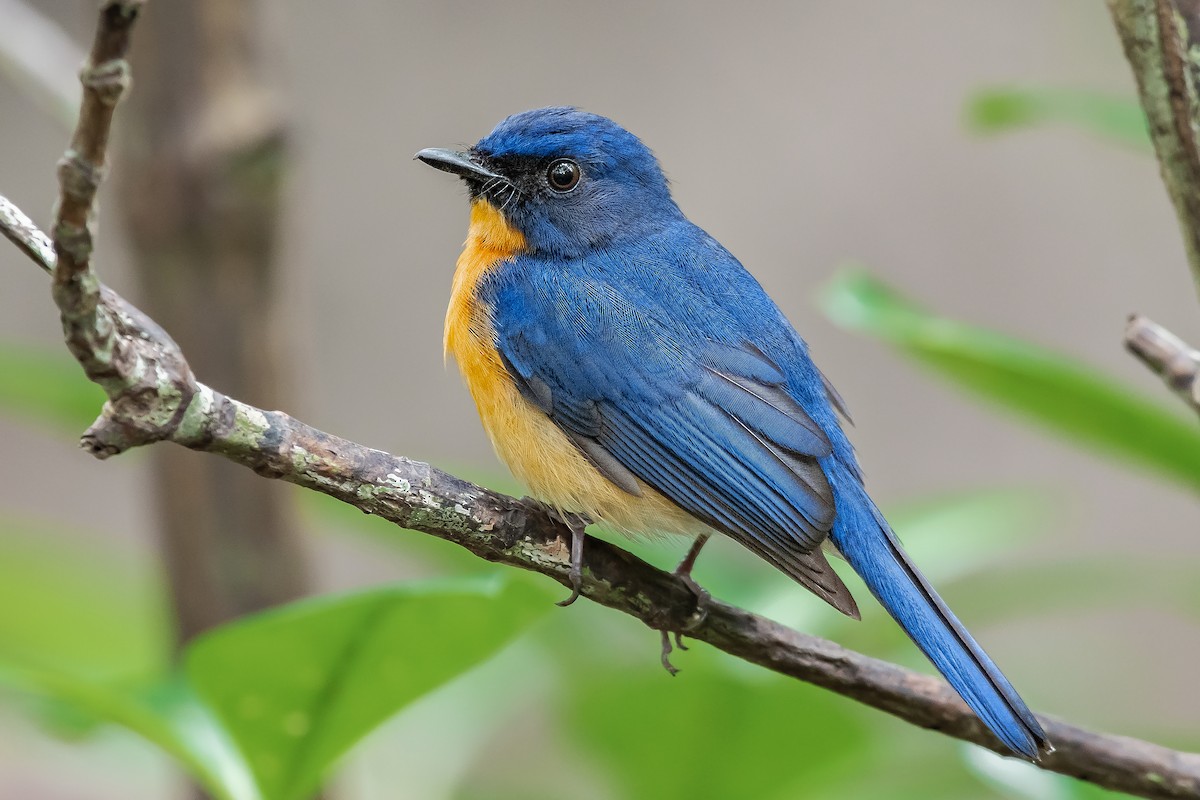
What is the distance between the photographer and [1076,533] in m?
7.36

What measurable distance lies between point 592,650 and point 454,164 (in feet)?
4.43

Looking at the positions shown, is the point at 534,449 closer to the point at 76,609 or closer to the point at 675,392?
the point at 675,392

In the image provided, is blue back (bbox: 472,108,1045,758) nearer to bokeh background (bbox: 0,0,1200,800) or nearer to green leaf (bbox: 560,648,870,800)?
green leaf (bbox: 560,648,870,800)

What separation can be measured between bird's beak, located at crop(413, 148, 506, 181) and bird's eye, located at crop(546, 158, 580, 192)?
13cm

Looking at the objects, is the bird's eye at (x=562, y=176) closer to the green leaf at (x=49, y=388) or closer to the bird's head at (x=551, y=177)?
the bird's head at (x=551, y=177)

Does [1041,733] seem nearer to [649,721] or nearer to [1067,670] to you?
[649,721]

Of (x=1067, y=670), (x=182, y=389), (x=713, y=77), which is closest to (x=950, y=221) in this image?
(x=713, y=77)

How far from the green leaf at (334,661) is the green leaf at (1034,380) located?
1074mm

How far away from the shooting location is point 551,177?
11.3ft

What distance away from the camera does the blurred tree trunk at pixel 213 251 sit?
11.1 feet

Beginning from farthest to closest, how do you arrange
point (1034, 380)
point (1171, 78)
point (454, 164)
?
point (454, 164)
point (1034, 380)
point (1171, 78)

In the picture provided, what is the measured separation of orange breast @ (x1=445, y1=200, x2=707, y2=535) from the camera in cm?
→ 293

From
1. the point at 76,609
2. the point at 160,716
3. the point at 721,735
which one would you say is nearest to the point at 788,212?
the point at 76,609

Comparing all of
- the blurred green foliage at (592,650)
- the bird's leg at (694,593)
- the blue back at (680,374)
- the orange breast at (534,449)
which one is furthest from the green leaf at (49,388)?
the bird's leg at (694,593)
